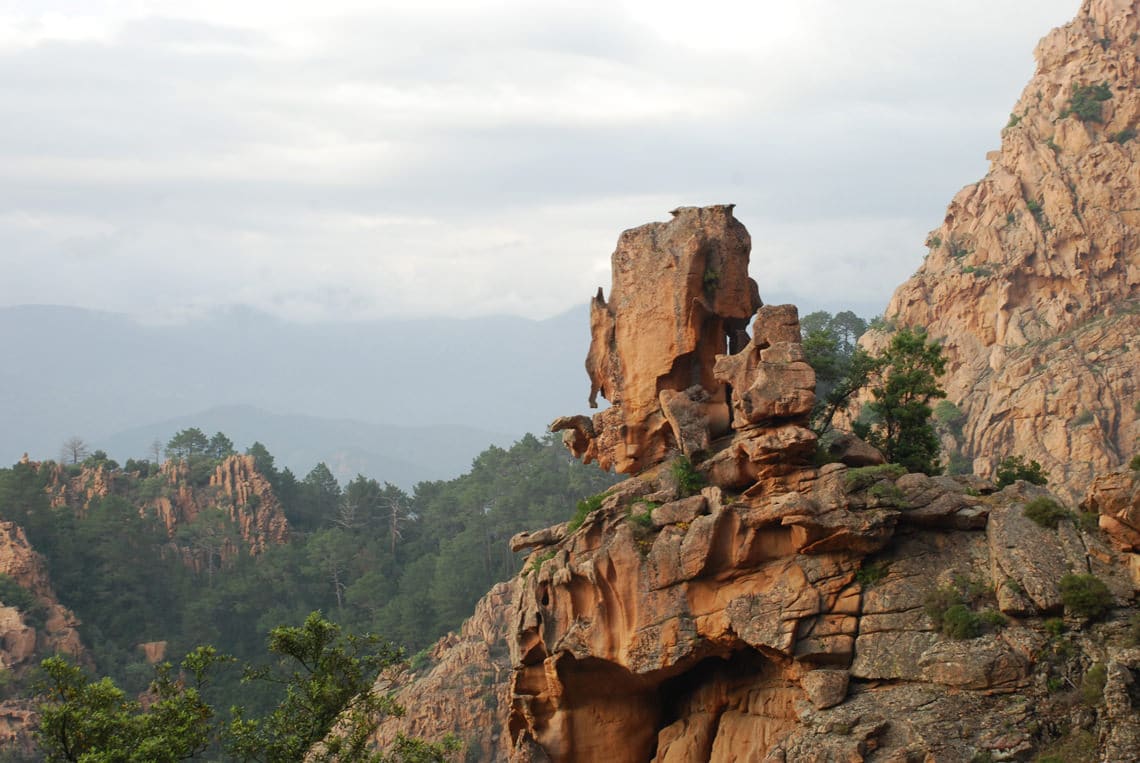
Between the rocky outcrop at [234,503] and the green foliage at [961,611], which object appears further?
the rocky outcrop at [234,503]

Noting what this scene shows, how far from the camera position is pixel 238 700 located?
89875 millimetres

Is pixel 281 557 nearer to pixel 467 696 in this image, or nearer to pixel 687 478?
pixel 467 696

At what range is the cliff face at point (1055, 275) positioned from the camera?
7994 centimetres

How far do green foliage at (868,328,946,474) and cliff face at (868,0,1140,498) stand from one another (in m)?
32.9

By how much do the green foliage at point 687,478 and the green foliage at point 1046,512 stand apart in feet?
35.2

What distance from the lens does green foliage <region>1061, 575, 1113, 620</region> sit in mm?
33562

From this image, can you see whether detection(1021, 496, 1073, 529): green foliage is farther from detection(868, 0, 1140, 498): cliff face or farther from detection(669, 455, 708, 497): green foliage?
detection(868, 0, 1140, 498): cliff face

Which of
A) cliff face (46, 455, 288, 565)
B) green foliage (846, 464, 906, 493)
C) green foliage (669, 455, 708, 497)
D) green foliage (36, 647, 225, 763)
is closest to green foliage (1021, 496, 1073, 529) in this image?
green foliage (846, 464, 906, 493)

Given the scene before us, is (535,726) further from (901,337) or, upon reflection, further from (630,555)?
(901,337)

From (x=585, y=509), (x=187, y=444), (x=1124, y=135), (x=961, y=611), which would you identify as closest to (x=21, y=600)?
(x=187, y=444)

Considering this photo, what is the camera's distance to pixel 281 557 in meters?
112

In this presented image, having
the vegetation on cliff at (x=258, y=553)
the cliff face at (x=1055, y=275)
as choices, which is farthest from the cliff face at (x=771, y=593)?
the vegetation on cliff at (x=258, y=553)

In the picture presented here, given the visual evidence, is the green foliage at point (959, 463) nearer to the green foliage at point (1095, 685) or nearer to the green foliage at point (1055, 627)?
the green foliage at point (1055, 627)

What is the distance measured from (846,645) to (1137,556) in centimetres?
847
